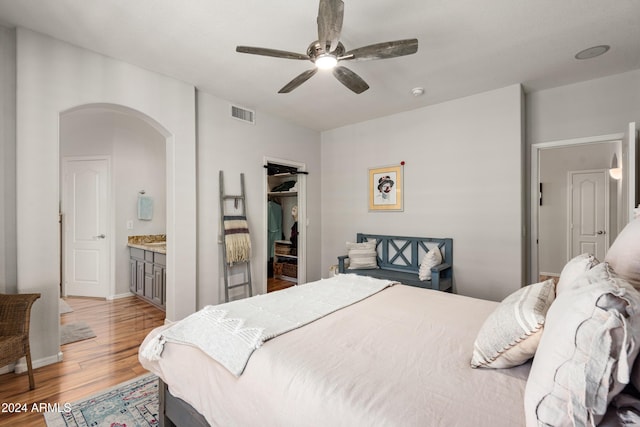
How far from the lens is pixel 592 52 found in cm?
265

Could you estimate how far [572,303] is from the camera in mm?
822

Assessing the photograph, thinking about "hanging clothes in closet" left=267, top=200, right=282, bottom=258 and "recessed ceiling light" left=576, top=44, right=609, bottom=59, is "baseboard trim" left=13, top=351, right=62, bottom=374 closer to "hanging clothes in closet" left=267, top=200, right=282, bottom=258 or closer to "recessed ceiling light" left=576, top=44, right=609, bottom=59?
"hanging clothes in closet" left=267, top=200, right=282, bottom=258

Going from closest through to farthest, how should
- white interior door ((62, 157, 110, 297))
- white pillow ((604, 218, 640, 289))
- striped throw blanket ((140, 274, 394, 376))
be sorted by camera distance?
white pillow ((604, 218, 640, 289)), striped throw blanket ((140, 274, 394, 376)), white interior door ((62, 157, 110, 297))

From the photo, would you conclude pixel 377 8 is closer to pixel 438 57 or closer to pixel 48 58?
pixel 438 57

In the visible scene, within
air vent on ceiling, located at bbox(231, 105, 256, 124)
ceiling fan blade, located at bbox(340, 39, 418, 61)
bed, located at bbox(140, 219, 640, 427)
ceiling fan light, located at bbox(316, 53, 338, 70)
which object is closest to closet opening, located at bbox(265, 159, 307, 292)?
air vent on ceiling, located at bbox(231, 105, 256, 124)

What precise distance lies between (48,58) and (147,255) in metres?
2.51

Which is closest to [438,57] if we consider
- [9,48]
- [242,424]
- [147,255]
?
[242,424]

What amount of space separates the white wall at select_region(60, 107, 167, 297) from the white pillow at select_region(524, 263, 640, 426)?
523 centimetres

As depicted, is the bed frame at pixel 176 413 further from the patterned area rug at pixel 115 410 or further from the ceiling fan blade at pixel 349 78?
the ceiling fan blade at pixel 349 78

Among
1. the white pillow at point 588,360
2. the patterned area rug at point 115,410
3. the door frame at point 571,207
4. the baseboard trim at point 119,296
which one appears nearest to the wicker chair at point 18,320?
→ the patterned area rug at point 115,410

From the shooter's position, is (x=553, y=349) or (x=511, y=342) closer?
(x=553, y=349)

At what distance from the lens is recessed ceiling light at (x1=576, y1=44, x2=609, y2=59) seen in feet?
8.45

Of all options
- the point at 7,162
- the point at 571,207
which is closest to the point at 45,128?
the point at 7,162

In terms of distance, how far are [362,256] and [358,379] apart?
122 inches
